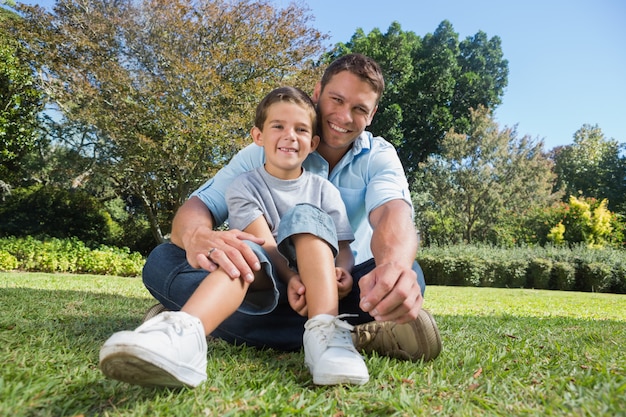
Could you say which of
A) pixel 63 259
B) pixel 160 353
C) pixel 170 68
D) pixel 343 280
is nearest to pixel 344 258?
pixel 343 280

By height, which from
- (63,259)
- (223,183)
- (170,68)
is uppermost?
(170,68)

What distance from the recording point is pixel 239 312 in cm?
185

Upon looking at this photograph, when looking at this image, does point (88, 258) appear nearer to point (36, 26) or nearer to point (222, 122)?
point (222, 122)

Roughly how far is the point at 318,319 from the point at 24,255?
394 inches

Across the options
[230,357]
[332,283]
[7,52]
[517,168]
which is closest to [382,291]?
[332,283]

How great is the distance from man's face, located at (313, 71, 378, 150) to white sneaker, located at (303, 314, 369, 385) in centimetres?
108

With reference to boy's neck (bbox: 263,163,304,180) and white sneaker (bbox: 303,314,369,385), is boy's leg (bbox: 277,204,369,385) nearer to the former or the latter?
white sneaker (bbox: 303,314,369,385)

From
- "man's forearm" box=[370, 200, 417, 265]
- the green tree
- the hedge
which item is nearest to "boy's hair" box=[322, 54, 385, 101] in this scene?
"man's forearm" box=[370, 200, 417, 265]

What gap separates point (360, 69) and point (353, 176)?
0.53 metres

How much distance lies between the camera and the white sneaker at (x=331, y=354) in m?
1.42

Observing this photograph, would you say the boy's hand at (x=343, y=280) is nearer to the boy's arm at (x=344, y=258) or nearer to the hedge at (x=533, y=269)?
the boy's arm at (x=344, y=258)

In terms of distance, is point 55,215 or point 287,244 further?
point 55,215

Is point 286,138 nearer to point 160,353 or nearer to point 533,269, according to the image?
point 160,353

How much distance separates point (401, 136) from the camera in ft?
74.7
